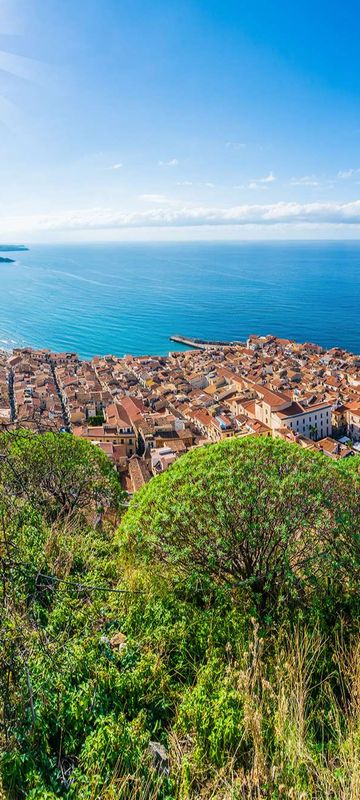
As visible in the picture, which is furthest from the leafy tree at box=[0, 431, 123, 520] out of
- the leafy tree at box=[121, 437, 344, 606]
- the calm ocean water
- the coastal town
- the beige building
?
the calm ocean water

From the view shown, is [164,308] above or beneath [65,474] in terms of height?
above

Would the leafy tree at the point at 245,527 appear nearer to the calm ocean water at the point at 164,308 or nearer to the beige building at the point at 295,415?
the beige building at the point at 295,415

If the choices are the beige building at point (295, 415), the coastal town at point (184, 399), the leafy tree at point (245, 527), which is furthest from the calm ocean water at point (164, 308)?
the leafy tree at point (245, 527)

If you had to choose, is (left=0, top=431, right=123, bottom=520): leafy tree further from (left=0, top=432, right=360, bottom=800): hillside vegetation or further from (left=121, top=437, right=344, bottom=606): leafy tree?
(left=121, top=437, right=344, bottom=606): leafy tree

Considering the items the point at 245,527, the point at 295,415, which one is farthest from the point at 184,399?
the point at 245,527

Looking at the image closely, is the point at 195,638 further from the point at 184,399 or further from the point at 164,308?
the point at 164,308
